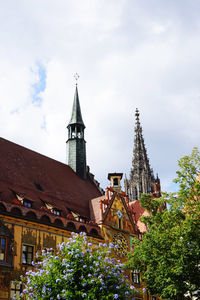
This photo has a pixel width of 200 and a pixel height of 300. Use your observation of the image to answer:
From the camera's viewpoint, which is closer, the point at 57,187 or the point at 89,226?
the point at 89,226

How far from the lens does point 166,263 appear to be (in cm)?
2000

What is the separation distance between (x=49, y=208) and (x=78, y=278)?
11.9 metres

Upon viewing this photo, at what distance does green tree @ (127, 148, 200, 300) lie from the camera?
19.3m

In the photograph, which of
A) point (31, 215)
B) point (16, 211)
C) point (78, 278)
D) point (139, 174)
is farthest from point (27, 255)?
point (139, 174)

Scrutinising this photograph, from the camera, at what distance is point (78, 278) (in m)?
15.4

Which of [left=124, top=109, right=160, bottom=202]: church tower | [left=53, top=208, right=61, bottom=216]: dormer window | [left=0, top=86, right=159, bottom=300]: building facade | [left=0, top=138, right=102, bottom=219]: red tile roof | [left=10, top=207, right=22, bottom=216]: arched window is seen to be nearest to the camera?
[left=0, top=86, right=159, bottom=300]: building facade

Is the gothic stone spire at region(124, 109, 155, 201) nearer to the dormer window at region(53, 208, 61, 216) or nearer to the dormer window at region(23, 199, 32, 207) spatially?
the dormer window at region(53, 208, 61, 216)

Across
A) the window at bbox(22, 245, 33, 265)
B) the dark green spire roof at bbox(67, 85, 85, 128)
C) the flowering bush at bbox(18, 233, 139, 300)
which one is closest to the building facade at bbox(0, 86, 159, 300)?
the window at bbox(22, 245, 33, 265)

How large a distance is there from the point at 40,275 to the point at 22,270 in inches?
279

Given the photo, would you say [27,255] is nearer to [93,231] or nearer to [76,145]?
[93,231]

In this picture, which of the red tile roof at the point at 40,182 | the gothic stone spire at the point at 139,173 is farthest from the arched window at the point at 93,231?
the gothic stone spire at the point at 139,173

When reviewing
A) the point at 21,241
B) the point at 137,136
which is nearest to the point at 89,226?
the point at 21,241

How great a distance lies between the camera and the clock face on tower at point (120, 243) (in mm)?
29845

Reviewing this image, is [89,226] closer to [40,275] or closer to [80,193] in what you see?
[80,193]
